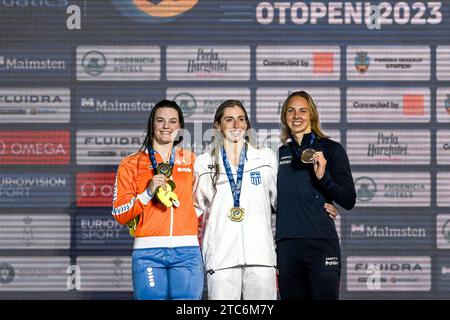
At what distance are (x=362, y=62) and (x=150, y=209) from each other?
7.84ft

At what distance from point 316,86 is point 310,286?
83.8 inches

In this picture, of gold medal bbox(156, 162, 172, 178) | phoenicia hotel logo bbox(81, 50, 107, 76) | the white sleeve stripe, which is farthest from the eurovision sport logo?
the white sleeve stripe

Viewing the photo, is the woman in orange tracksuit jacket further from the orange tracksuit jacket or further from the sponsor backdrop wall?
the sponsor backdrop wall

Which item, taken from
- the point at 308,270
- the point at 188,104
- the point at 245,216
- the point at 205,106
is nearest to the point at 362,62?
the point at 205,106

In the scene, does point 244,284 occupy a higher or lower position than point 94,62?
lower

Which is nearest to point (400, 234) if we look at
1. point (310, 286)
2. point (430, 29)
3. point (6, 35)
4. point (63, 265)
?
point (430, 29)

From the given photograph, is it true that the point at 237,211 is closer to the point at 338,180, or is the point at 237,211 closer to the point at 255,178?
the point at 255,178

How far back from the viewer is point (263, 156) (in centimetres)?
449

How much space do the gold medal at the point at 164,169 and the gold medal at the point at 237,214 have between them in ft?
1.29

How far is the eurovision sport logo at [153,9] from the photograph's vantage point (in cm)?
598

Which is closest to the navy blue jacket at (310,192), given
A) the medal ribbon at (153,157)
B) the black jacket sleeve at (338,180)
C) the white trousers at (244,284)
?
the black jacket sleeve at (338,180)

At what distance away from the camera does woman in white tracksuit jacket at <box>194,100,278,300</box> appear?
4258 mm

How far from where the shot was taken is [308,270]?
4.21 m

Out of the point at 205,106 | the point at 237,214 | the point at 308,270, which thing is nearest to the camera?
the point at 308,270
